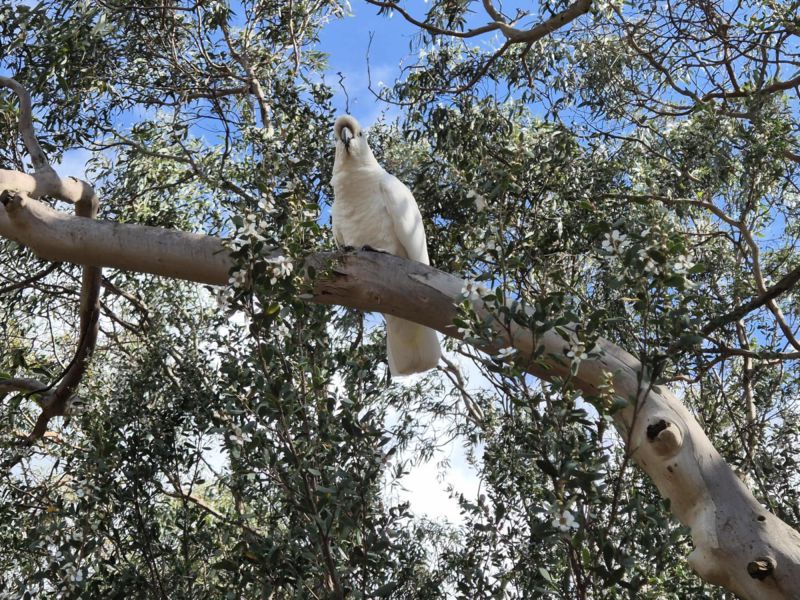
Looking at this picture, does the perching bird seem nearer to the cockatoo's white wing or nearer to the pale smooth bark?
the cockatoo's white wing

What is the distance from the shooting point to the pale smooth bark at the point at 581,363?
2373mm

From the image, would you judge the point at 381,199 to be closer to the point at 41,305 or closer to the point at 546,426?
the point at 546,426

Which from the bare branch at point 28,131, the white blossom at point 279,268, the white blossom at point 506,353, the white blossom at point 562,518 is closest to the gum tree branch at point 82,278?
the bare branch at point 28,131

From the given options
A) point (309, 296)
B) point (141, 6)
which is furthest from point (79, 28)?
point (309, 296)

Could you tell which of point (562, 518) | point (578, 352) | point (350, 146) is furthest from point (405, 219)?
point (562, 518)

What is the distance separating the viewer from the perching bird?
3613 mm

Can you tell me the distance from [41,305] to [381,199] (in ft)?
8.39

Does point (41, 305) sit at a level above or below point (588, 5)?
below

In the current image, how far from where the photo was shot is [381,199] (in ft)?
12.5


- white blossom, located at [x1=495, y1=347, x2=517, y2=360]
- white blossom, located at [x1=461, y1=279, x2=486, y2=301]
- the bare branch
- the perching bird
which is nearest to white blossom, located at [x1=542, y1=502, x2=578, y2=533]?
white blossom, located at [x1=495, y1=347, x2=517, y2=360]

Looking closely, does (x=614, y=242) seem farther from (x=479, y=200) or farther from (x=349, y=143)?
(x=349, y=143)

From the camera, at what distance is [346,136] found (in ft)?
12.7

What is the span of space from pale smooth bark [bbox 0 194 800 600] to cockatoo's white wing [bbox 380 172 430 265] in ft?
2.93

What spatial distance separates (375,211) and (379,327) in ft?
5.12
